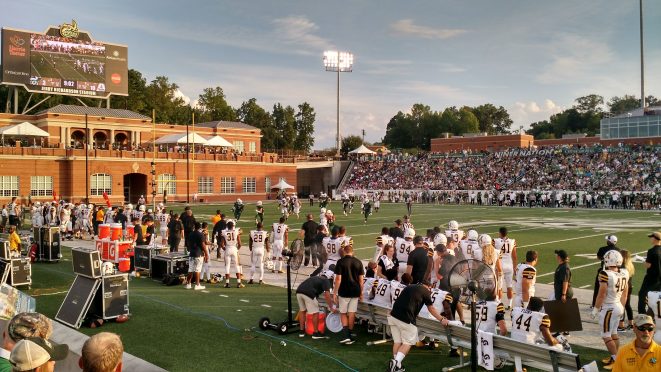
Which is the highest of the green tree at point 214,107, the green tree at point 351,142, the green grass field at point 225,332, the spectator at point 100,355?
the green tree at point 214,107

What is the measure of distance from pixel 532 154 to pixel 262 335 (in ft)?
186

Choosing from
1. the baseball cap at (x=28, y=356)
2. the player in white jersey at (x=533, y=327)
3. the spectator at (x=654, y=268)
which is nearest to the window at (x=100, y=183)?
the spectator at (x=654, y=268)

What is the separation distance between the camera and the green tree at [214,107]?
305 ft

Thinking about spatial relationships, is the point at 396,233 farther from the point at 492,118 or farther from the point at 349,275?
the point at 492,118

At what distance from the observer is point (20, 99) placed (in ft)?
227

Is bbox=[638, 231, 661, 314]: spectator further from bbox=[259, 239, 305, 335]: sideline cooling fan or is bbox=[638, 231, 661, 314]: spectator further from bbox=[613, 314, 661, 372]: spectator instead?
bbox=[259, 239, 305, 335]: sideline cooling fan

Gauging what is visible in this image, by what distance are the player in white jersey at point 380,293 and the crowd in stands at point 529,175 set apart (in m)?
44.0

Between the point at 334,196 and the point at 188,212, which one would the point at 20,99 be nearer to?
the point at 334,196

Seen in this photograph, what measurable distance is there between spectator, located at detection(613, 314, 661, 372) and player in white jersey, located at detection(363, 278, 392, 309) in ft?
15.7

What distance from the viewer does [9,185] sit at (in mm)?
47594

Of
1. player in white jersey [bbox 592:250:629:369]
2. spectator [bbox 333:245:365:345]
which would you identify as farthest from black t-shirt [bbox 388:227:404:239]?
player in white jersey [bbox 592:250:629:369]

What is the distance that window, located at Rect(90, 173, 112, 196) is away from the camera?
52.0m

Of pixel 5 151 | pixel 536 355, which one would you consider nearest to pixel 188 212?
pixel 536 355

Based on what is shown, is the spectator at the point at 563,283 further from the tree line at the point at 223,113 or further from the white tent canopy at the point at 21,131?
the tree line at the point at 223,113
